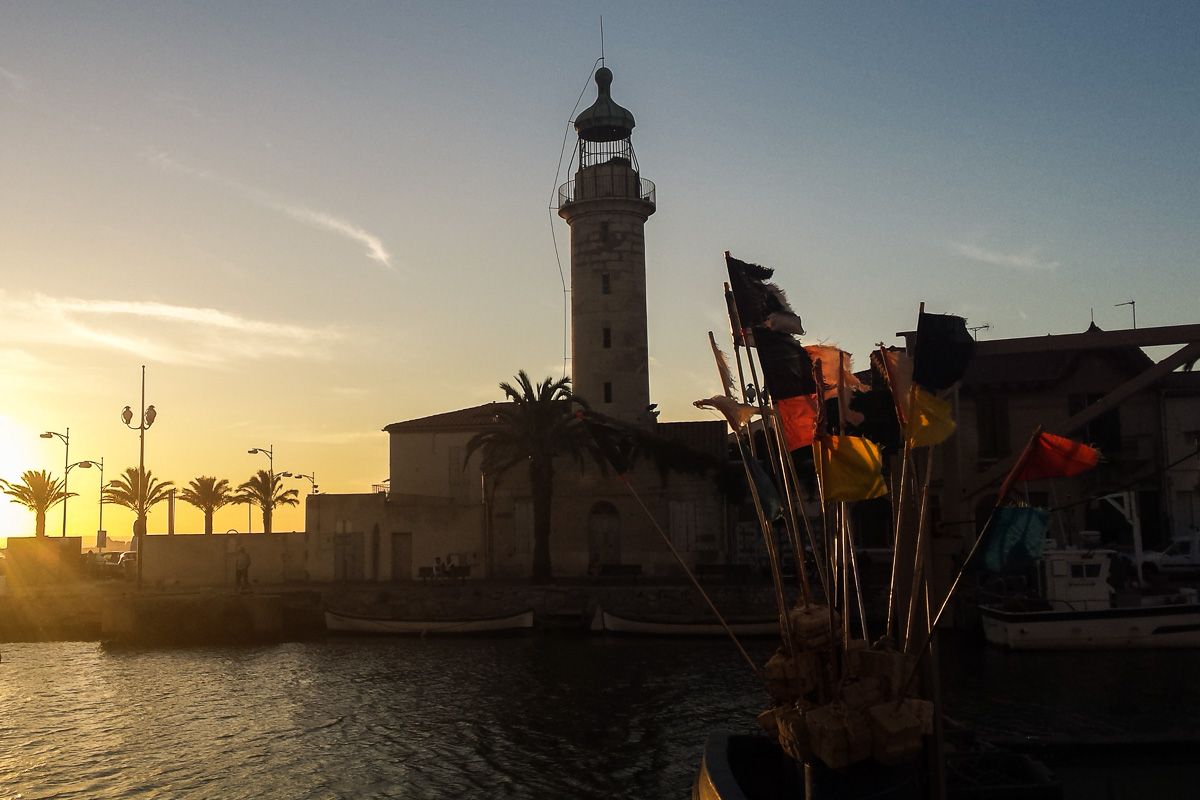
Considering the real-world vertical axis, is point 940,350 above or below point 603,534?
above

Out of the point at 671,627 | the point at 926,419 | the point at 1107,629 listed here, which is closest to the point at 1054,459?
the point at 926,419

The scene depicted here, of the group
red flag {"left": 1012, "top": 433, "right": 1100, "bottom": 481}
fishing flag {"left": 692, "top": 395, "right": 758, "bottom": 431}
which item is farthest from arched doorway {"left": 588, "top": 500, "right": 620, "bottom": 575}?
red flag {"left": 1012, "top": 433, "right": 1100, "bottom": 481}

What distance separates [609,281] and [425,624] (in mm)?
18157

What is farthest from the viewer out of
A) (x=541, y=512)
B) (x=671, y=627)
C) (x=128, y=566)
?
(x=128, y=566)

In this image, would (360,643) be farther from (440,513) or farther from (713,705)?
(713,705)

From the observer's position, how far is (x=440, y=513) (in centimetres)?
4666

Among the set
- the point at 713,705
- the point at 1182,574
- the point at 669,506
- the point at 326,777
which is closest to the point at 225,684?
the point at 326,777

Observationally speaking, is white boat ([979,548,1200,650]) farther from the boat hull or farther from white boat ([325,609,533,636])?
white boat ([325,609,533,636])

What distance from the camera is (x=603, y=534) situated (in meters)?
45.8

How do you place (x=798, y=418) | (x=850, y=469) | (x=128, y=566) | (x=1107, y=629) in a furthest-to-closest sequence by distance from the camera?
(x=128, y=566) < (x=1107, y=629) < (x=798, y=418) < (x=850, y=469)

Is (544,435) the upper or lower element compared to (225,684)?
upper

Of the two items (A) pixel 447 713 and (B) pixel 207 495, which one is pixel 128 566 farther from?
(A) pixel 447 713

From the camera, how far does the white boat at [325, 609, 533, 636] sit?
37375mm

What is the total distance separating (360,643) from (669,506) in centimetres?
1433
